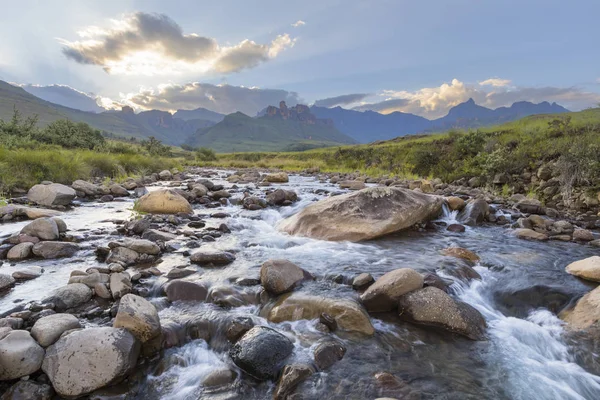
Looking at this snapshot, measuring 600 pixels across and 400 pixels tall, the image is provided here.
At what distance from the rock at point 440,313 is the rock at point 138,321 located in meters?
3.78

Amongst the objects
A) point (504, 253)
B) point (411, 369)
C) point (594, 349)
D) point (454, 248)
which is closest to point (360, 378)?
point (411, 369)

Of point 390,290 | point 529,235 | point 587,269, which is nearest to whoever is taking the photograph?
point 390,290

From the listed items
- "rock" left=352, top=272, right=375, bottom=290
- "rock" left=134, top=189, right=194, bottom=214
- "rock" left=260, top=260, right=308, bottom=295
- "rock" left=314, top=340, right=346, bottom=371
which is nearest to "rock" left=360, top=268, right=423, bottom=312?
"rock" left=352, top=272, right=375, bottom=290

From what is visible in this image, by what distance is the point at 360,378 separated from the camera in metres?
3.82

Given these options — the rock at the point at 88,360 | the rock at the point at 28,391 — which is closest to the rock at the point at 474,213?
the rock at the point at 88,360

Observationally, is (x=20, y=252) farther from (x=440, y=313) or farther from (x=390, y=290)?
(x=440, y=313)

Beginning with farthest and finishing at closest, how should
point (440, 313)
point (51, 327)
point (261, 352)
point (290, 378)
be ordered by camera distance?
point (440, 313) → point (261, 352) → point (51, 327) → point (290, 378)

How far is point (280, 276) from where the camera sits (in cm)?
590

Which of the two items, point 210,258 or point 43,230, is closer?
point 210,258

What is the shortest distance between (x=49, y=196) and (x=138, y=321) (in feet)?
37.1

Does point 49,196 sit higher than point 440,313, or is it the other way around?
point 49,196

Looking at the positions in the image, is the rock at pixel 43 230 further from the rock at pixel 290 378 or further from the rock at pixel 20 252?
the rock at pixel 290 378

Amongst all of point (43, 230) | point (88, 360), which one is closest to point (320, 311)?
point (88, 360)

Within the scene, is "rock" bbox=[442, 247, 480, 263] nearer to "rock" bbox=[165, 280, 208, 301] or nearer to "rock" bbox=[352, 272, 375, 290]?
"rock" bbox=[352, 272, 375, 290]
